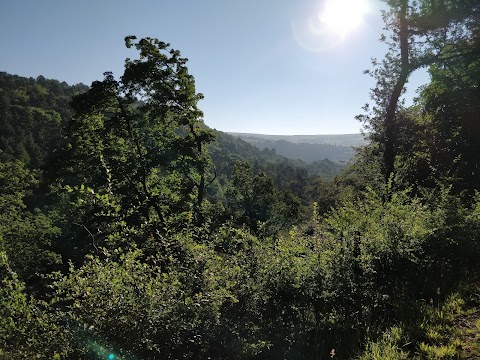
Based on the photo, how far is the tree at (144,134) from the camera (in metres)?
14.0

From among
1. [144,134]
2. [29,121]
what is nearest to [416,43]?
[144,134]

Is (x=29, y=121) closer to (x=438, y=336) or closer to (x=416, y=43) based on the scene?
(x=416, y=43)

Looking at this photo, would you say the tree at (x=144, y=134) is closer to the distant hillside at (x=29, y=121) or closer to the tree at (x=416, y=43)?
the tree at (x=416, y=43)

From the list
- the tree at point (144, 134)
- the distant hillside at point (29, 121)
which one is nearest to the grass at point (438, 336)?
the tree at point (144, 134)

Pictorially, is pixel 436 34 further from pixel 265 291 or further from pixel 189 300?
pixel 189 300

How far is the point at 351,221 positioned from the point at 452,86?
13.2 meters

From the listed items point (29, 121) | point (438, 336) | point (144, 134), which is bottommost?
point (438, 336)

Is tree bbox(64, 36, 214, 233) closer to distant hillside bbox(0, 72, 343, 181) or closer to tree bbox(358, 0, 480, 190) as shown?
tree bbox(358, 0, 480, 190)

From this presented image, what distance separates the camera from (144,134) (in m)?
15.7

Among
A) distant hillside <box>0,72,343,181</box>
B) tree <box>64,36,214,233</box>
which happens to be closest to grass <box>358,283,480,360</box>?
tree <box>64,36,214,233</box>

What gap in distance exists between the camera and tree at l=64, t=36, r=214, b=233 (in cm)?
1397

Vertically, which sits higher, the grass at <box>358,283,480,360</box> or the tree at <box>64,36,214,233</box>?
the tree at <box>64,36,214,233</box>

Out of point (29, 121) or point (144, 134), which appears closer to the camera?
point (144, 134)

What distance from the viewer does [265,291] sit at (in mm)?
5590
